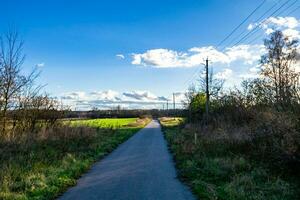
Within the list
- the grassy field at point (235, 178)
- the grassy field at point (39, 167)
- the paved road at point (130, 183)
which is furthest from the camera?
the grassy field at point (39, 167)

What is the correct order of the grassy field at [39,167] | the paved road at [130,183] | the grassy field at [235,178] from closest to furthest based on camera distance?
the grassy field at [235,178] → the paved road at [130,183] → the grassy field at [39,167]

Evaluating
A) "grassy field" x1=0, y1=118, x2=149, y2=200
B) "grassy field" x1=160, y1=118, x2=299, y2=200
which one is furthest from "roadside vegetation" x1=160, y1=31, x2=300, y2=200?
"grassy field" x1=0, y1=118, x2=149, y2=200

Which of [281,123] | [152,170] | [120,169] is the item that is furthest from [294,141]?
[120,169]

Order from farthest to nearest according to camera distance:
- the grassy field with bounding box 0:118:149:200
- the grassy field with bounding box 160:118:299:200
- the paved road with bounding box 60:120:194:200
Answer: the grassy field with bounding box 0:118:149:200
the paved road with bounding box 60:120:194:200
the grassy field with bounding box 160:118:299:200

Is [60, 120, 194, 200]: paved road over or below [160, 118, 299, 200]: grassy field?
below

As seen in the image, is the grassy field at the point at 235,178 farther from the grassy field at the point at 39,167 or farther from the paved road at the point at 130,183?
the grassy field at the point at 39,167

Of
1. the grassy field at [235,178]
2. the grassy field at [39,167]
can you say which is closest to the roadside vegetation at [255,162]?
the grassy field at [235,178]

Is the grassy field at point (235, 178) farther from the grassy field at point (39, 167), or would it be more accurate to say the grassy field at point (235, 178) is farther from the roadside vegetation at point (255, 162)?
the grassy field at point (39, 167)

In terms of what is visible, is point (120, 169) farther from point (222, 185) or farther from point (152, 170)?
point (222, 185)

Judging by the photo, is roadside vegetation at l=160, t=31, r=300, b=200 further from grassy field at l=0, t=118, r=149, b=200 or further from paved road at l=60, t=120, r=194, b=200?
grassy field at l=0, t=118, r=149, b=200

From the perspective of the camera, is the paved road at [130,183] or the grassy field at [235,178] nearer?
the grassy field at [235,178]

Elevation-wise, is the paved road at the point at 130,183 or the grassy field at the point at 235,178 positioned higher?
the grassy field at the point at 235,178

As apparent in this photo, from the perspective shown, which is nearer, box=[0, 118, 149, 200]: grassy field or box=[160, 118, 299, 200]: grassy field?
box=[160, 118, 299, 200]: grassy field

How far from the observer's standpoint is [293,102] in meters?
16.6
